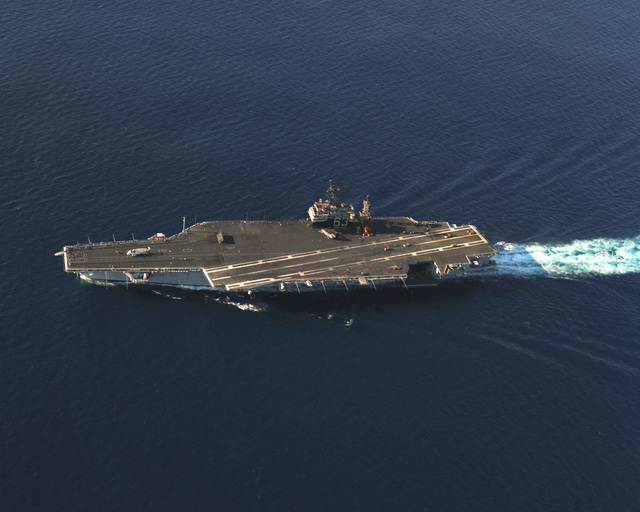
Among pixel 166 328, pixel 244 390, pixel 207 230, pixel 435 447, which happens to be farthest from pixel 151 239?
pixel 435 447

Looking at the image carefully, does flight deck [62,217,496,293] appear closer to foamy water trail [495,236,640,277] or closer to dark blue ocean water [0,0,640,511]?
dark blue ocean water [0,0,640,511]

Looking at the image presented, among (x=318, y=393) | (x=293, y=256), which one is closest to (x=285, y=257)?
(x=293, y=256)

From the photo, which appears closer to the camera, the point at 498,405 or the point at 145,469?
the point at 145,469

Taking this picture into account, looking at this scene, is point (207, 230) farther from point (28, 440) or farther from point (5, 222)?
point (28, 440)

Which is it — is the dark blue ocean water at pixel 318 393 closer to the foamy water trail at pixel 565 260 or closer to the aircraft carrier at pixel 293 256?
the foamy water trail at pixel 565 260

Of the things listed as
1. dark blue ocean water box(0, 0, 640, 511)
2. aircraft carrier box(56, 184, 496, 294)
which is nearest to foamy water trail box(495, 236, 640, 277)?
dark blue ocean water box(0, 0, 640, 511)

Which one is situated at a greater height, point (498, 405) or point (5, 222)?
point (5, 222)

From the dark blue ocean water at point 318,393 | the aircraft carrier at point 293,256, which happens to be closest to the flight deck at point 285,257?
the aircraft carrier at point 293,256
